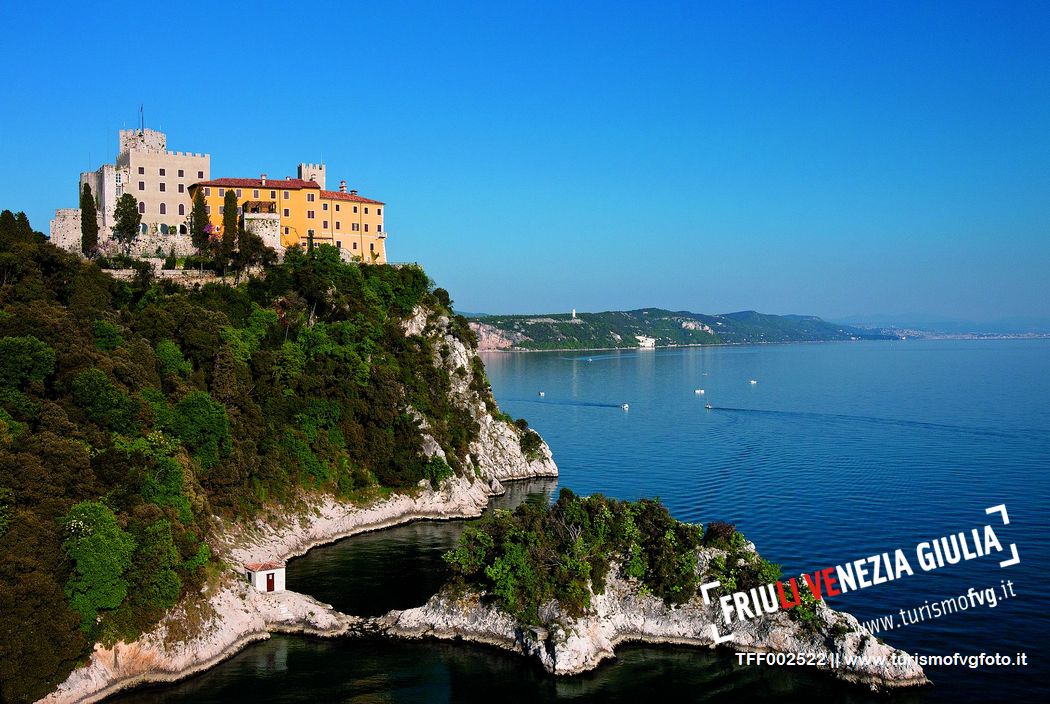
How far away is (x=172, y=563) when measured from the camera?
40219 millimetres

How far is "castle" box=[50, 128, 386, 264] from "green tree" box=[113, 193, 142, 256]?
0.79 m

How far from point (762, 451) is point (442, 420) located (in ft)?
121

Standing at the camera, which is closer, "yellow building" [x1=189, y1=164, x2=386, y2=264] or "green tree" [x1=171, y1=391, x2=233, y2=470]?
"green tree" [x1=171, y1=391, x2=233, y2=470]

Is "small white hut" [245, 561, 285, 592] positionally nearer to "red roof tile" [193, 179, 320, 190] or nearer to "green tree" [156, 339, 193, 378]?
"green tree" [156, 339, 193, 378]

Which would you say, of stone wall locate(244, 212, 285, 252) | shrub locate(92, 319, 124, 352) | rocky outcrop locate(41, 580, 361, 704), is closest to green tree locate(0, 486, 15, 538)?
rocky outcrop locate(41, 580, 361, 704)

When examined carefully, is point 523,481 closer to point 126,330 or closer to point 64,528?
point 126,330

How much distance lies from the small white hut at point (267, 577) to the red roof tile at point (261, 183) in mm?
51208

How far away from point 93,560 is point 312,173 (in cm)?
6683

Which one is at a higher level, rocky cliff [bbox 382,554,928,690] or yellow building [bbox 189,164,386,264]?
yellow building [bbox 189,164,386,264]

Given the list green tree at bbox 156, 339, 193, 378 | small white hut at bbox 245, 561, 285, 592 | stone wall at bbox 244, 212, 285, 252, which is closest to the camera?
small white hut at bbox 245, 561, 285, 592

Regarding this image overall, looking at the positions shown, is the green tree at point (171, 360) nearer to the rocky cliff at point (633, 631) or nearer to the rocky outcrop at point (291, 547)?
the rocky outcrop at point (291, 547)

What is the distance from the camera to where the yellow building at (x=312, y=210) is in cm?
8588

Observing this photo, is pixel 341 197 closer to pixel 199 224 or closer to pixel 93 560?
pixel 199 224

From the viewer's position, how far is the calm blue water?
37259 millimetres
